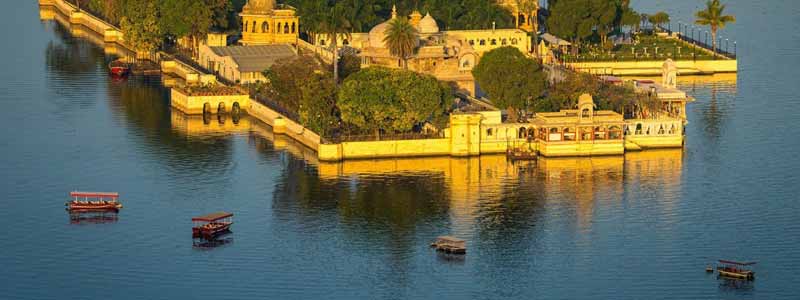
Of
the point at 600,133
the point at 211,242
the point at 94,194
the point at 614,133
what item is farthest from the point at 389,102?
the point at 211,242

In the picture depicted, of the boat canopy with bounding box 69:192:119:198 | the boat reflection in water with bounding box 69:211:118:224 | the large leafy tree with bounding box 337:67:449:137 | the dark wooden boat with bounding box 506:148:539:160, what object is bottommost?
the boat reflection in water with bounding box 69:211:118:224

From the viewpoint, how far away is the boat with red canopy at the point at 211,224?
167625 mm

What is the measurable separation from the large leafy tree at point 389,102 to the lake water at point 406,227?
12.5ft

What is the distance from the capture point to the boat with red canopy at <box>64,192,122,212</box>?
176m

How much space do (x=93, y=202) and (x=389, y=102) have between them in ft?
94.9

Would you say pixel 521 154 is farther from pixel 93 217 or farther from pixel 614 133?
pixel 93 217

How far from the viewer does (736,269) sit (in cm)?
15612

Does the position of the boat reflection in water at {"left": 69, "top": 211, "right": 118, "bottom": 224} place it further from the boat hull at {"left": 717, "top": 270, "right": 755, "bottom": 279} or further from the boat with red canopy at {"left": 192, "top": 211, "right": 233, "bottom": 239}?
the boat hull at {"left": 717, "top": 270, "right": 755, "bottom": 279}

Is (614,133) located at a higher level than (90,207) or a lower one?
higher

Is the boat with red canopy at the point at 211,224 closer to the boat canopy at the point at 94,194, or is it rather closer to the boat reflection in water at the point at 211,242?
the boat reflection in water at the point at 211,242

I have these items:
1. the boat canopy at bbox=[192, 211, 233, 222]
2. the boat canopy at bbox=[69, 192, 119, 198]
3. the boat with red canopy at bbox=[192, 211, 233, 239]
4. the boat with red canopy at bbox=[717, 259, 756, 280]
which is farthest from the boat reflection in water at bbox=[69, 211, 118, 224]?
the boat with red canopy at bbox=[717, 259, 756, 280]

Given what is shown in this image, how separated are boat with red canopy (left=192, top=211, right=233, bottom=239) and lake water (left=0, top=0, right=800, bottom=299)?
97 centimetres

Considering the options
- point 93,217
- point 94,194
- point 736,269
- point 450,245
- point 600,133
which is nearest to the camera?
point 736,269

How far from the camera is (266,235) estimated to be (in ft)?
553
